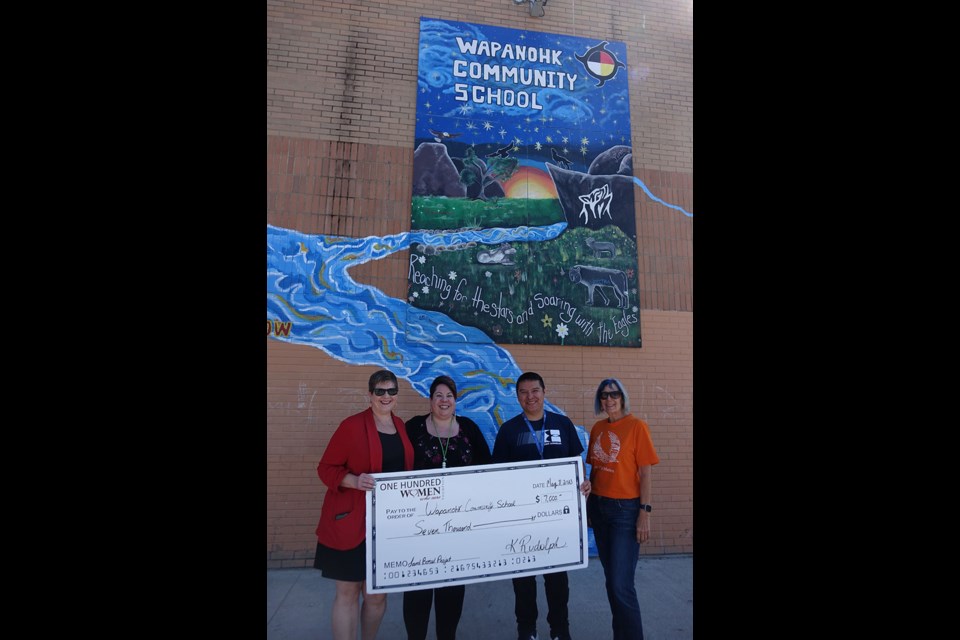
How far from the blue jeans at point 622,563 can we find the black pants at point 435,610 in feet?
3.33

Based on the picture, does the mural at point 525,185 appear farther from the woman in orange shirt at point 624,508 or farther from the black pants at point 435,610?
the black pants at point 435,610

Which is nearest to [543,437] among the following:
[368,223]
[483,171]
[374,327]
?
[374,327]

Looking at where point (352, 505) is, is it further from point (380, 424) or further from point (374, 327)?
point (374, 327)

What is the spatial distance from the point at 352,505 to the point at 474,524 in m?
0.77

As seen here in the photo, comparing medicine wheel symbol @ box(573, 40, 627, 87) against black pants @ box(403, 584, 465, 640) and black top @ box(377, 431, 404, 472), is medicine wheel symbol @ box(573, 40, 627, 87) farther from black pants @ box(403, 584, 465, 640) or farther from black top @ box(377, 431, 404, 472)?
black pants @ box(403, 584, 465, 640)

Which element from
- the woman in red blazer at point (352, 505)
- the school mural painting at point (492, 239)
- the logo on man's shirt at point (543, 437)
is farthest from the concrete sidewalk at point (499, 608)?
the logo on man's shirt at point (543, 437)

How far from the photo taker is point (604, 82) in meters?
6.05

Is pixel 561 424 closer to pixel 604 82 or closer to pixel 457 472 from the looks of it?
pixel 457 472

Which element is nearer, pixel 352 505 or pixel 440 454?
pixel 352 505

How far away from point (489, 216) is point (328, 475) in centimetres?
344

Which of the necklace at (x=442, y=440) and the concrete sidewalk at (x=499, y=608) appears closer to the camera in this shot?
the necklace at (x=442, y=440)

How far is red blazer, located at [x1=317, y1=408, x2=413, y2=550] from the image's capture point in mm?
3051

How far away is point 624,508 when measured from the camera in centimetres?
329

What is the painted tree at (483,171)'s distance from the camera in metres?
5.59
